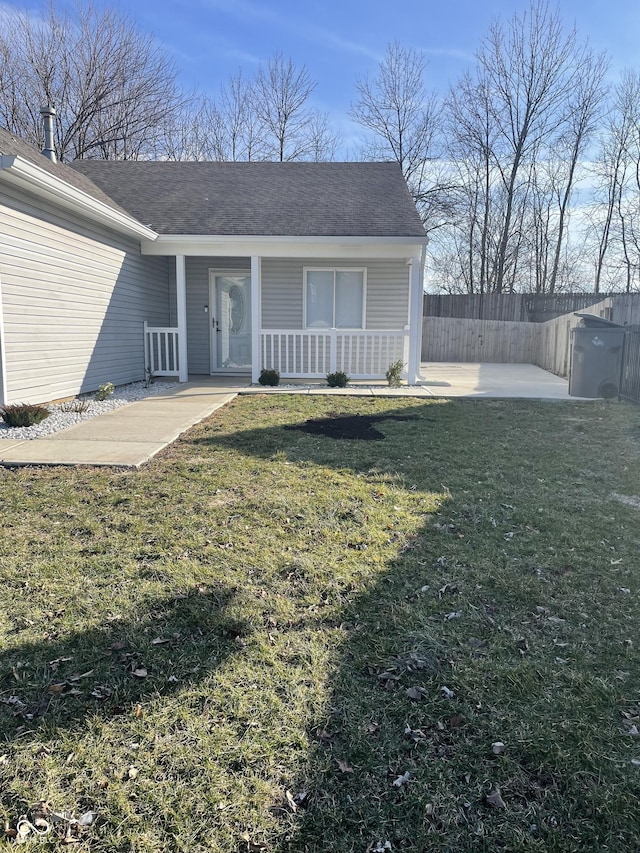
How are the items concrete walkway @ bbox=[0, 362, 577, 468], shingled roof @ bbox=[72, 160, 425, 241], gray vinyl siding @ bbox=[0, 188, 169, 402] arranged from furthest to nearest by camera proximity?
shingled roof @ bbox=[72, 160, 425, 241], gray vinyl siding @ bbox=[0, 188, 169, 402], concrete walkway @ bbox=[0, 362, 577, 468]

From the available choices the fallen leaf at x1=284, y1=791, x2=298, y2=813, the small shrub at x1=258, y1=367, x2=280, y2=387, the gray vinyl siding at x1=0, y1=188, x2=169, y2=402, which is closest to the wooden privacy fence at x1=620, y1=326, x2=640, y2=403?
the small shrub at x1=258, y1=367, x2=280, y2=387

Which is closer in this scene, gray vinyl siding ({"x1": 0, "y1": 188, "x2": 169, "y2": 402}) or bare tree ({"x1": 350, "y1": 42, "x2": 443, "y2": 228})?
gray vinyl siding ({"x1": 0, "y1": 188, "x2": 169, "y2": 402})

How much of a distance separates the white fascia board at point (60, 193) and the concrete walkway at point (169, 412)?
285cm

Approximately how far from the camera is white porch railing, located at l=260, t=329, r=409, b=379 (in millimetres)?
10969

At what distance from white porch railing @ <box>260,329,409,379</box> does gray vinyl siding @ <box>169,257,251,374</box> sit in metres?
1.94

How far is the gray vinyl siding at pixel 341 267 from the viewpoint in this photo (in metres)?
12.0

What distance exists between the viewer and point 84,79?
20797 millimetres

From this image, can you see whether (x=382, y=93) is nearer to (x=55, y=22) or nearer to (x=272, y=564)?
(x=55, y=22)

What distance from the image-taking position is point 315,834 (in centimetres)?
157

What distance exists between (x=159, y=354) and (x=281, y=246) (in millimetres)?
3157

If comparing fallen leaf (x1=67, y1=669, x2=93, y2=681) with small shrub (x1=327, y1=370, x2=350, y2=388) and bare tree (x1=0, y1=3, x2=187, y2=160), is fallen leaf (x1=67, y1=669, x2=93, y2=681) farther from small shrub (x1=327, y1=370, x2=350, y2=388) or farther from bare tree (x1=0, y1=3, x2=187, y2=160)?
bare tree (x1=0, y1=3, x2=187, y2=160)

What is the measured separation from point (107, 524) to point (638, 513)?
375 cm

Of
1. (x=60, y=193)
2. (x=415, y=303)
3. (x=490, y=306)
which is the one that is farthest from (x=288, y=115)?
(x=60, y=193)

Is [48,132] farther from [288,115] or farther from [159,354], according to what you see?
[288,115]
